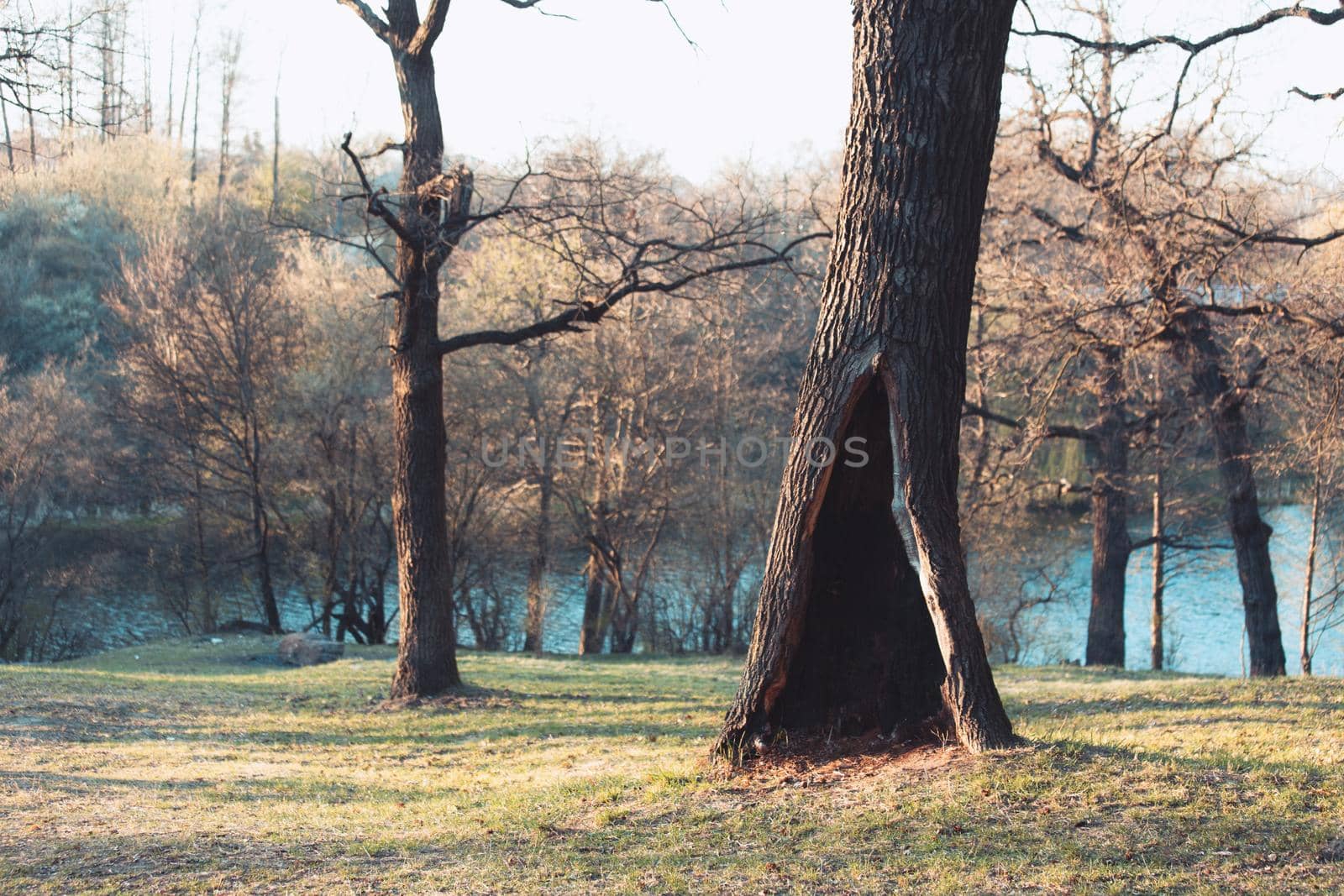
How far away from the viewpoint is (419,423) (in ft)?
35.4

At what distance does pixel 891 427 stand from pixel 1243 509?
9231 millimetres

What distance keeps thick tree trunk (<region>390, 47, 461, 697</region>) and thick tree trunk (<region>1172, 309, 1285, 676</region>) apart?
28.9 ft

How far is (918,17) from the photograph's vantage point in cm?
566

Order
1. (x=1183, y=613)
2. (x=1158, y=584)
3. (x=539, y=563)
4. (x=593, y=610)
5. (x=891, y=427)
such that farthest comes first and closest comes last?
(x=1183, y=613)
(x=593, y=610)
(x=539, y=563)
(x=1158, y=584)
(x=891, y=427)

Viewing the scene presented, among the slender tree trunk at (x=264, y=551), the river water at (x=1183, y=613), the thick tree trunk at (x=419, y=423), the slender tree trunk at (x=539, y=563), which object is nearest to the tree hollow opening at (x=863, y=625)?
the thick tree trunk at (x=419, y=423)

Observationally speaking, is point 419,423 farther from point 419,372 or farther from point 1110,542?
point 1110,542

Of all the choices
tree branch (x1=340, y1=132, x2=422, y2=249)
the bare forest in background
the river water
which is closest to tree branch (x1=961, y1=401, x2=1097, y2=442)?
the bare forest in background

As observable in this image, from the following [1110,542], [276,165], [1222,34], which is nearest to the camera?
[1222,34]

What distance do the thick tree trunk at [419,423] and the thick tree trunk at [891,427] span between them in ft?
17.7

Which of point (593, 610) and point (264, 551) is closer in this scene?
point (593, 610)

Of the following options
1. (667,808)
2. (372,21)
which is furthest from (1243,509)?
(372,21)

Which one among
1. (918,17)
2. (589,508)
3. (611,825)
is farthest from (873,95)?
(589,508)

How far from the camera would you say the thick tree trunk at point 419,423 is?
10719 mm

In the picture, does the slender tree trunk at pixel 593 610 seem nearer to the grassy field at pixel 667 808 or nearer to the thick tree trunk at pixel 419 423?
the thick tree trunk at pixel 419 423
